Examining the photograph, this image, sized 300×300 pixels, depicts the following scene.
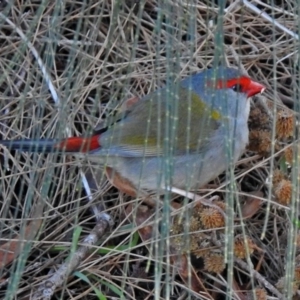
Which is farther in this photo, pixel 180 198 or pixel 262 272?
pixel 180 198

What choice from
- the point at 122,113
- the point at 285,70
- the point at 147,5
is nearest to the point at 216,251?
the point at 122,113

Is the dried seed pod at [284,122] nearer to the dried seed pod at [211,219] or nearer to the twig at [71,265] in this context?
the dried seed pod at [211,219]

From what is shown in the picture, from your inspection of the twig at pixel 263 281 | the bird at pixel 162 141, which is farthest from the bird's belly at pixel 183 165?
the twig at pixel 263 281

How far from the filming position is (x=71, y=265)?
275 cm

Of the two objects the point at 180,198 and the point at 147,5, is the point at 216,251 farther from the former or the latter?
the point at 147,5

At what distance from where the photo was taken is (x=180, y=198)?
312 centimetres

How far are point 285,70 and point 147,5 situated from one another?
695 mm

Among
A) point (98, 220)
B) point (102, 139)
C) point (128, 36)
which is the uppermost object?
point (128, 36)

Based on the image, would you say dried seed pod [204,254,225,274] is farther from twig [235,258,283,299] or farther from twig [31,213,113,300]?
twig [31,213,113,300]

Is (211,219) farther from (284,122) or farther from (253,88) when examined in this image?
(253,88)

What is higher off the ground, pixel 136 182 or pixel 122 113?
pixel 122 113

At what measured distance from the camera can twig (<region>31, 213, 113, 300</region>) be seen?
268 cm

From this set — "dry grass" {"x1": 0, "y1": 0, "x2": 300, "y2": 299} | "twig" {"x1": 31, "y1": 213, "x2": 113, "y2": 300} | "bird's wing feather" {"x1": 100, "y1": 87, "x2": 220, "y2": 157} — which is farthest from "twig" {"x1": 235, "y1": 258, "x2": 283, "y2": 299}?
"twig" {"x1": 31, "y1": 213, "x2": 113, "y2": 300}

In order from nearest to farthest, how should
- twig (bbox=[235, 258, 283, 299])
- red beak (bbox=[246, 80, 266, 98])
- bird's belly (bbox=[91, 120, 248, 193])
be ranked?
twig (bbox=[235, 258, 283, 299]), bird's belly (bbox=[91, 120, 248, 193]), red beak (bbox=[246, 80, 266, 98])
